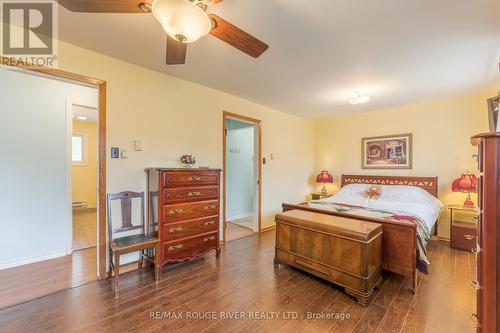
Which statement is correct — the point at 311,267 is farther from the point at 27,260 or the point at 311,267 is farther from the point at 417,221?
the point at 27,260

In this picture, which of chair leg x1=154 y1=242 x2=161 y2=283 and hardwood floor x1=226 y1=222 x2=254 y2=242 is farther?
hardwood floor x1=226 y1=222 x2=254 y2=242

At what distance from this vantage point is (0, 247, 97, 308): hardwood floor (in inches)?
81.9

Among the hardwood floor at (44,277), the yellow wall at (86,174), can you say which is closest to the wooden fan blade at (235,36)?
the hardwood floor at (44,277)

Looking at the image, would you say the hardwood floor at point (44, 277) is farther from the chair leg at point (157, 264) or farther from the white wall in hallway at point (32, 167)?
the chair leg at point (157, 264)

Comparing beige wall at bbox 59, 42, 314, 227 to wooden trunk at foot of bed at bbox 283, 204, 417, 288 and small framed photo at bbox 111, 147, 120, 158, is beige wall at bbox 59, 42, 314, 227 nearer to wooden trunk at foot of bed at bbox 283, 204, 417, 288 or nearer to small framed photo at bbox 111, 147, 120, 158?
small framed photo at bbox 111, 147, 120, 158

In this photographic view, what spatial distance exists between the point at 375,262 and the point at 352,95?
260 centimetres

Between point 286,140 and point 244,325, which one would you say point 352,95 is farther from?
point 244,325

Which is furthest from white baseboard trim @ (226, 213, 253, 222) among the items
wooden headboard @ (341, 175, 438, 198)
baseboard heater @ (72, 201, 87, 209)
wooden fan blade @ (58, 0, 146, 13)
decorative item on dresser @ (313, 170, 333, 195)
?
wooden fan blade @ (58, 0, 146, 13)

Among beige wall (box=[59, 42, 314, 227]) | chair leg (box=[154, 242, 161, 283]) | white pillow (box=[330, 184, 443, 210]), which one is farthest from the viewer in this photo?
white pillow (box=[330, 184, 443, 210])

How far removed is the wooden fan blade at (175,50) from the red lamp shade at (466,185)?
4303 millimetres

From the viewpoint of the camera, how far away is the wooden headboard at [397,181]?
3855 mm

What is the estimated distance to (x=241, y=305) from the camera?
2.00 metres

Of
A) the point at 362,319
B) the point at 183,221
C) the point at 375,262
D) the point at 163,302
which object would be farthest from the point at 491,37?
the point at 163,302

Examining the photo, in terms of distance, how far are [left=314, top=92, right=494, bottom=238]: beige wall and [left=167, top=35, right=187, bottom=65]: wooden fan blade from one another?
167 inches
